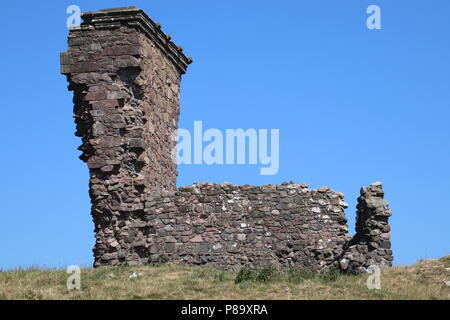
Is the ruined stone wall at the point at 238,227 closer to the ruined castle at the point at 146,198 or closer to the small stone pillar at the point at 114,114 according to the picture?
the ruined castle at the point at 146,198

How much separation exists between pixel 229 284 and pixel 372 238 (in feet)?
12.3

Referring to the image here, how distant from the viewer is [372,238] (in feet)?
56.1

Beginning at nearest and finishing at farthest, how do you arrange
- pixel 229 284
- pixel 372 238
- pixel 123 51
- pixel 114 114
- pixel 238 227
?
pixel 229 284 → pixel 372 238 → pixel 238 227 → pixel 114 114 → pixel 123 51

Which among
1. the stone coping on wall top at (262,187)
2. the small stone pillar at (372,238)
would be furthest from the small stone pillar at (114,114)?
the small stone pillar at (372,238)

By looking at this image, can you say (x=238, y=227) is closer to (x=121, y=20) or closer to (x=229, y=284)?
(x=229, y=284)

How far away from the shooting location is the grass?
47.3 ft

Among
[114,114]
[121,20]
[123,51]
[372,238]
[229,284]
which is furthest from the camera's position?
[121,20]

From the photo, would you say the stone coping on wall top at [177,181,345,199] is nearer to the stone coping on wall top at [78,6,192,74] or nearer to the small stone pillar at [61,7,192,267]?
the small stone pillar at [61,7,192,267]

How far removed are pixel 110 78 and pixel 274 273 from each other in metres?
6.95

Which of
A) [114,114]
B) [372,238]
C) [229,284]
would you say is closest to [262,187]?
[372,238]

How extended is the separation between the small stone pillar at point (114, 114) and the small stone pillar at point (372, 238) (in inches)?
214

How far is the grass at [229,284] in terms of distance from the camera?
567 inches

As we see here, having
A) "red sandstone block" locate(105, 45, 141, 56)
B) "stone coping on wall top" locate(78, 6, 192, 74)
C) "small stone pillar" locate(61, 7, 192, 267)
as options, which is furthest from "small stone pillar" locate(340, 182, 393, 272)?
"stone coping on wall top" locate(78, 6, 192, 74)

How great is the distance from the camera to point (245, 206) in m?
19.2
